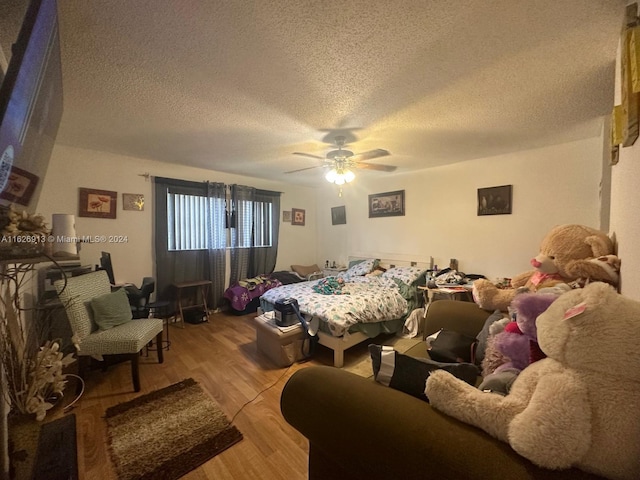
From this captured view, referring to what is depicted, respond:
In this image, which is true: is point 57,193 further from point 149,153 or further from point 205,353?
point 205,353

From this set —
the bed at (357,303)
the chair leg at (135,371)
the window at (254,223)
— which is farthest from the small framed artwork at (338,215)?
the chair leg at (135,371)

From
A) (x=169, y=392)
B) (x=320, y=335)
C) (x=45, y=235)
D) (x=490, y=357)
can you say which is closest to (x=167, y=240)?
(x=169, y=392)

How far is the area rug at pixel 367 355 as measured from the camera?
2342 millimetres

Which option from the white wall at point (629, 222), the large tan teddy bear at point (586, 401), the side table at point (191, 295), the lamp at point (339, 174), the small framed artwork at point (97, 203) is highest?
the lamp at point (339, 174)

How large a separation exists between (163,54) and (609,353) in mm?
2207

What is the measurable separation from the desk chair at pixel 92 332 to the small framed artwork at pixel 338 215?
11.9 ft

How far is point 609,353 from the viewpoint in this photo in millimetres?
615

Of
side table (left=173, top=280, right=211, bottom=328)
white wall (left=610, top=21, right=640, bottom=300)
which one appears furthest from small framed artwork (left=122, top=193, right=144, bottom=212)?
white wall (left=610, top=21, right=640, bottom=300)

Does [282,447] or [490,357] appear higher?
[490,357]

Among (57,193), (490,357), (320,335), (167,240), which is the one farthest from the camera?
(167,240)

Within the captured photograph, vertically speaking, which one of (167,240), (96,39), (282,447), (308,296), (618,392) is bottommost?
(282,447)

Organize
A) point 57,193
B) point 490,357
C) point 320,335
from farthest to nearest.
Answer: point 57,193 < point 320,335 < point 490,357

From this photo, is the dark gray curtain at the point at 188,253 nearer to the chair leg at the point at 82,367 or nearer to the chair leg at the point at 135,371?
the chair leg at the point at 82,367

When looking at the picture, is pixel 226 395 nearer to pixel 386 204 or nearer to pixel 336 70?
pixel 336 70
